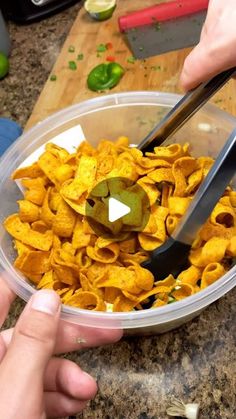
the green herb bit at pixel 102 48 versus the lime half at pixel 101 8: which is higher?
the lime half at pixel 101 8

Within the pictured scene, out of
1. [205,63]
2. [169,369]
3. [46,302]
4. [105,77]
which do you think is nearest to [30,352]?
[46,302]

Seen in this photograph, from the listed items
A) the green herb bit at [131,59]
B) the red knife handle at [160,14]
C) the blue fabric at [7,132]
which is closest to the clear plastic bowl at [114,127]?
the blue fabric at [7,132]

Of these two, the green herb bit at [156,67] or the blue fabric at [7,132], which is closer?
the blue fabric at [7,132]

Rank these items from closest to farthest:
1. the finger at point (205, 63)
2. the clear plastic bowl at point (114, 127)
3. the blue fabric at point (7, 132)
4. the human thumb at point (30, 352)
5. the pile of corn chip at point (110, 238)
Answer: the human thumb at point (30, 352), the finger at point (205, 63), the pile of corn chip at point (110, 238), the clear plastic bowl at point (114, 127), the blue fabric at point (7, 132)

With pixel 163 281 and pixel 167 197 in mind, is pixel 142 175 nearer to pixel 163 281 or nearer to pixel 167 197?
pixel 167 197

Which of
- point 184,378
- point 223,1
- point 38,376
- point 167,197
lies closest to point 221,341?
point 184,378

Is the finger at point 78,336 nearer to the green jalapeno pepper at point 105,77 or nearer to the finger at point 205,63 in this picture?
the finger at point 205,63

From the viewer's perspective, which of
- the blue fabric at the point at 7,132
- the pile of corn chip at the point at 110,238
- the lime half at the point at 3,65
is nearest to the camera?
the pile of corn chip at the point at 110,238

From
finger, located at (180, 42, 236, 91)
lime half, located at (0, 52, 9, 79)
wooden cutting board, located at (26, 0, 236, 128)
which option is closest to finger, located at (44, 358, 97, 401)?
finger, located at (180, 42, 236, 91)
